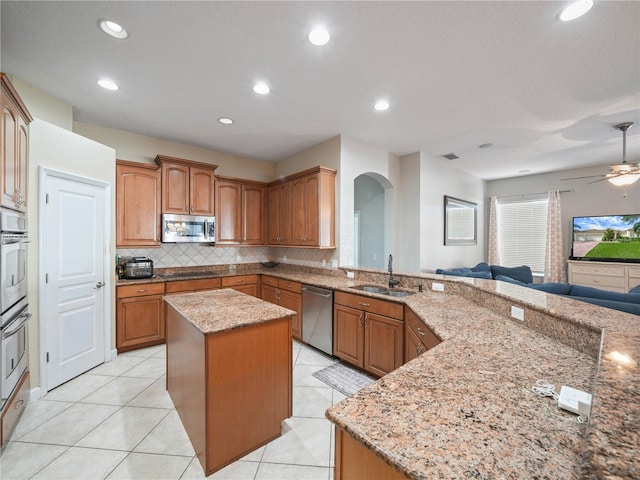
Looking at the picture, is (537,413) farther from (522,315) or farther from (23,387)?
(23,387)

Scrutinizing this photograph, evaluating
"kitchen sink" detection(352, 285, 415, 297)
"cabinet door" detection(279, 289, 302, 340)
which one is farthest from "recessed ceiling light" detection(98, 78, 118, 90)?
"kitchen sink" detection(352, 285, 415, 297)

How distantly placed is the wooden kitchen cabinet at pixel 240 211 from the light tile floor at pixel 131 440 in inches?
92.9

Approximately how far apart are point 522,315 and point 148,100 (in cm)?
387

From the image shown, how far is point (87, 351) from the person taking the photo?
9.45 ft

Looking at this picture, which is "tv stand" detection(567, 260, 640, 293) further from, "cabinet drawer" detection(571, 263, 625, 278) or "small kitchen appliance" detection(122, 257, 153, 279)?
"small kitchen appliance" detection(122, 257, 153, 279)

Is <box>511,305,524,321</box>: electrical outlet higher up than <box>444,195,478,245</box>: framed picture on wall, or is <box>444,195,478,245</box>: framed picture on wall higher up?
<box>444,195,478,245</box>: framed picture on wall

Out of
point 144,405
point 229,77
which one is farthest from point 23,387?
point 229,77

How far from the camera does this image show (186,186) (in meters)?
3.95

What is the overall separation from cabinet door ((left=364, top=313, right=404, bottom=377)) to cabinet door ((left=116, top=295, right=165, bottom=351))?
8.74 ft

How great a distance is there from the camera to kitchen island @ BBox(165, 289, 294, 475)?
1646 mm

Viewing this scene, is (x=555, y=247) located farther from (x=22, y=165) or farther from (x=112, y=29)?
(x=22, y=165)

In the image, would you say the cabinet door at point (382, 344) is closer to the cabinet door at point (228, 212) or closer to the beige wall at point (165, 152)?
the cabinet door at point (228, 212)

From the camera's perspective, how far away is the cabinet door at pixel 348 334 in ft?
9.49

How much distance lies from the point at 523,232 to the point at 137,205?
7.55 meters
